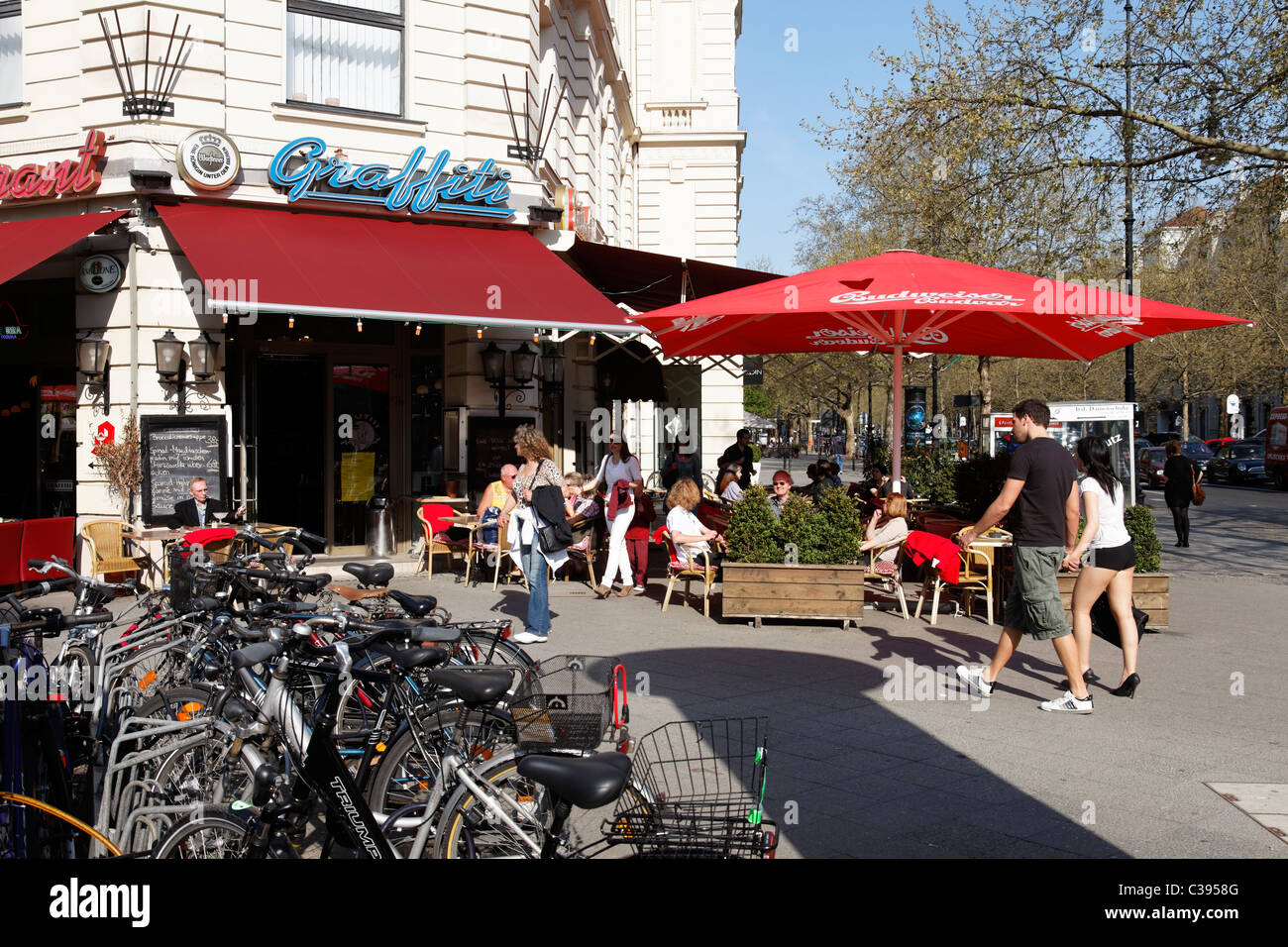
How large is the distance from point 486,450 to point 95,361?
4628 mm

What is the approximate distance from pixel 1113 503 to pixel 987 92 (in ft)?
31.0

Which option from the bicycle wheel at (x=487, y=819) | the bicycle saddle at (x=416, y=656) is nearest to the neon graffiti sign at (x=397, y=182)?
the bicycle saddle at (x=416, y=656)

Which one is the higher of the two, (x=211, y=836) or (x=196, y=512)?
(x=196, y=512)

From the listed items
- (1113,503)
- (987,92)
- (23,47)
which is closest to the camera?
(1113,503)

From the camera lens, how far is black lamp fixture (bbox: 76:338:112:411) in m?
12.1

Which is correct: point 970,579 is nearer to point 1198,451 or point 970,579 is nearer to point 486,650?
point 486,650

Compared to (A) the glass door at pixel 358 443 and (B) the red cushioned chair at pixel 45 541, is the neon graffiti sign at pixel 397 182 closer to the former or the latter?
(A) the glass door at pixel 358 443

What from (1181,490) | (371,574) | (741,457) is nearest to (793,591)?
(371,574)

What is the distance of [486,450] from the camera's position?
1415cm

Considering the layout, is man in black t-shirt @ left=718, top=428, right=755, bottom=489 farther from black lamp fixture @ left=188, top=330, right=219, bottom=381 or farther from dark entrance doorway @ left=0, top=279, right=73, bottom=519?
dark entrance doorway @ left=0, top=279, right=73, bottom=519

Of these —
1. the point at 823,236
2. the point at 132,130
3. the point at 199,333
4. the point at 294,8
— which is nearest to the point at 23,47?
the point at 132,130

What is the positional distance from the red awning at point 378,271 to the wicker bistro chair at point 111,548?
120 inches

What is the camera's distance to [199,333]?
1242 centimetres
